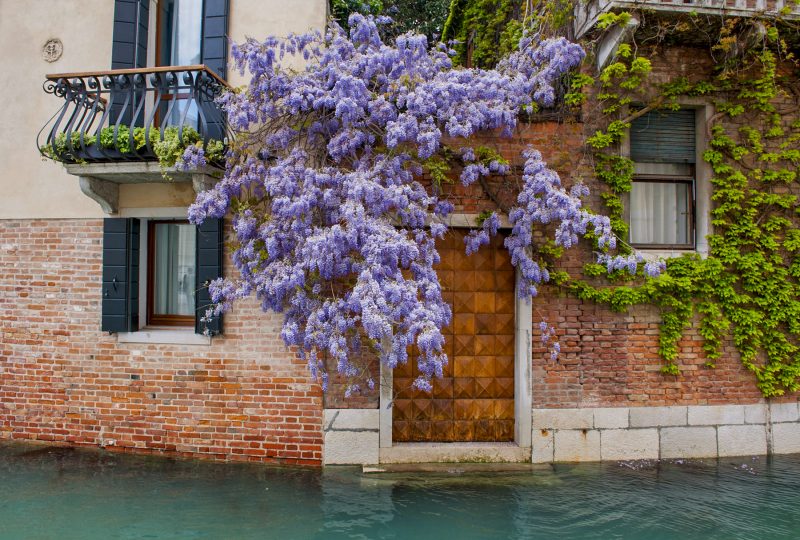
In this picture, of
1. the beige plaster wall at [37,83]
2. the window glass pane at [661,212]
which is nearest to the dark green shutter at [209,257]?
the beige plaster wall at [37,83]

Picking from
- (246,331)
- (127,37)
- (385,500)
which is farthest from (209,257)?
(385,500)

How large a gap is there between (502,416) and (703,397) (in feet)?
8.11

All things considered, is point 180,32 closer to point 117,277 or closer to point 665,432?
point 117,277

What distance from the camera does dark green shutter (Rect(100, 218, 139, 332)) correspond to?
674cm

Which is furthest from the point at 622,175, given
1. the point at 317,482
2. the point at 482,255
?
the point at 317,482

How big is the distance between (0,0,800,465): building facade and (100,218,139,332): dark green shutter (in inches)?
1.0

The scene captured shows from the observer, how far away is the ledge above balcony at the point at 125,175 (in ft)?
20.5

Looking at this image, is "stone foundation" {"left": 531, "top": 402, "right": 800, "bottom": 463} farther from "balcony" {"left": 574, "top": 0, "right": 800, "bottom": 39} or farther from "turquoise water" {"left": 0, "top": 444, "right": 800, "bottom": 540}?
"balcony" {"left": 574, "top": 0, "right": 800, "bottom": 39}

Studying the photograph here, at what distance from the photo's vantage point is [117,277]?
676cm

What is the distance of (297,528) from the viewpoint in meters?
4.98

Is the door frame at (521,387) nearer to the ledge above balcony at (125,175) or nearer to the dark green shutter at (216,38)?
the ledge above balcony at (125,175)

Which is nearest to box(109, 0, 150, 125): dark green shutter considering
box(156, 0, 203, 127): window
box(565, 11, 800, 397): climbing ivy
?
box(156, 0, 203, 127): window

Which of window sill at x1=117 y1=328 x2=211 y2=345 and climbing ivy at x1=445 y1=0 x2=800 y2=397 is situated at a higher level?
climbing ivy at x1=445 y1=0 x2=800 y2=397

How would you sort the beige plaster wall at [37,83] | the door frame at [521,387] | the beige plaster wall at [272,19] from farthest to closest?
1. the beige plaster wall at [37,83]
2. the beige plaster wall at [272,19]
3. the door frame at [521,387]
